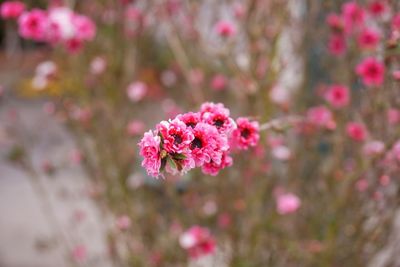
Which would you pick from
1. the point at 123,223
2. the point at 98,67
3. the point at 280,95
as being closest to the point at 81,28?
the point at 98,67

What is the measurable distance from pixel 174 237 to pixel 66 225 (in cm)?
174

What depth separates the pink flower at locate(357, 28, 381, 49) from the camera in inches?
89.7

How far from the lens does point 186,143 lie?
0.94 m

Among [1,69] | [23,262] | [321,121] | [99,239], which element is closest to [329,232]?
[321,121]

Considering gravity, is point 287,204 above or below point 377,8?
below

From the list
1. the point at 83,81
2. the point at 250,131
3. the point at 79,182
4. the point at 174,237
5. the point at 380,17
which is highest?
the point at 79,182

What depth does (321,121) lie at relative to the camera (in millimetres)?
2723

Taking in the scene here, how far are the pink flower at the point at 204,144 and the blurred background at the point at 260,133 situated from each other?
0.89m

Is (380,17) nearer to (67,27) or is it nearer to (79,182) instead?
(67,27)

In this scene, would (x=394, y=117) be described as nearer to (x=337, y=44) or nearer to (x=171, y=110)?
(x=337, y=44)

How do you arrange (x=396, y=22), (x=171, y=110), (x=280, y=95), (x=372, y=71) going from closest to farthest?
(x=396, y=22), (x=372, y=71), (x=280, y=95), (x=171, y=110)

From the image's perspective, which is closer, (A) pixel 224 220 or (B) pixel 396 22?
(B) pixel 396 22

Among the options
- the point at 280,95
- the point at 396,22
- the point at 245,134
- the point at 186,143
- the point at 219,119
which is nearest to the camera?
the point at 186,143

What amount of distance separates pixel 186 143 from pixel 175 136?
0.10ft
